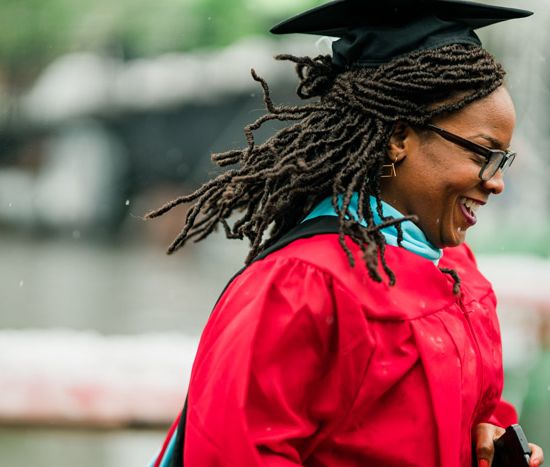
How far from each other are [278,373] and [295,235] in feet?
1.22

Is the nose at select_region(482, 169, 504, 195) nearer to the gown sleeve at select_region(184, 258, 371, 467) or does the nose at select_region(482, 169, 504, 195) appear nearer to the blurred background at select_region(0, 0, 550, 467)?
the gown sleeve at select_region(184, 258, 371, 467)

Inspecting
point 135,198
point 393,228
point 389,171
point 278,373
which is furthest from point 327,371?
point 135,198

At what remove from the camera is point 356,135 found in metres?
2.27

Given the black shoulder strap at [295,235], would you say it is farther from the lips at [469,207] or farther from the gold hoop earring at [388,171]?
the lips at [469,207]

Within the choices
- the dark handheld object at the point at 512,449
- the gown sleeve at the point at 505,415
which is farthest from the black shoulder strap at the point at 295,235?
the gown sleeve at the point at 505,415

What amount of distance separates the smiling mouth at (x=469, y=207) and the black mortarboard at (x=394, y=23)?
40 cm

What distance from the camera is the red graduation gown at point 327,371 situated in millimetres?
2010

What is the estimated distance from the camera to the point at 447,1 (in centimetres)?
223

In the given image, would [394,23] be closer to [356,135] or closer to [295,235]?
[356,135]

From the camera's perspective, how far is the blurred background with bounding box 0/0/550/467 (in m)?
4.96

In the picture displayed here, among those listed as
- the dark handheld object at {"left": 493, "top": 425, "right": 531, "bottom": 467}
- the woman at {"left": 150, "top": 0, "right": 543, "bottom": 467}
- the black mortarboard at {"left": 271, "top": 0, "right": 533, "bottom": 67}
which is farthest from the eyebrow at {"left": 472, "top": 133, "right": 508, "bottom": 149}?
the dark handheld object at {"left": 493, "top": 425, "right": 531, "bottom": 467}

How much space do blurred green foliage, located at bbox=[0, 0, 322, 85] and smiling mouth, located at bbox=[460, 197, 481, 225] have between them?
353 centimetres

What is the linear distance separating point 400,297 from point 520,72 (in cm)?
342

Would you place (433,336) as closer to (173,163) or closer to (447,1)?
(447,1)
